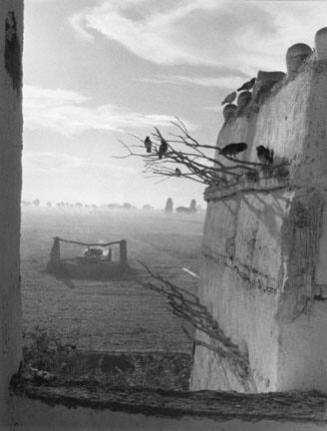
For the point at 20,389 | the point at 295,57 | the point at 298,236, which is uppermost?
the point at 295,57

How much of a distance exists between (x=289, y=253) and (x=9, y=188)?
2560 millimetres

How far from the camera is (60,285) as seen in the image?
27.5m

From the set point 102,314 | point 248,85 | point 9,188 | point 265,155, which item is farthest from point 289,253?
point 102,314

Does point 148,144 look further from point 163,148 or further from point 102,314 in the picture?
point 102,314

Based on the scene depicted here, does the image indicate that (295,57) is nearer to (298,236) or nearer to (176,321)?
(298,236)

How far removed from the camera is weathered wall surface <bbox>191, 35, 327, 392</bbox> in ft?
14.6

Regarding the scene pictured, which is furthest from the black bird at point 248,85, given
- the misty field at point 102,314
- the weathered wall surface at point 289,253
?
the misty field at point 102,314

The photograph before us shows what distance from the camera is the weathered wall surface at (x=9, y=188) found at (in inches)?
116

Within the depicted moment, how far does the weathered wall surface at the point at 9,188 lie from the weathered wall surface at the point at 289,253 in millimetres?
2396

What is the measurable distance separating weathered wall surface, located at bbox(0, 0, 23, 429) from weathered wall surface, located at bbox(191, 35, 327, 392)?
7.86 feet

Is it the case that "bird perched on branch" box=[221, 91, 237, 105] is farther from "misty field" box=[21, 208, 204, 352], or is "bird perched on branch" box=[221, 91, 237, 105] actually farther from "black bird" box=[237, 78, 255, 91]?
"misty field" box=[21, 208, 204, 352]

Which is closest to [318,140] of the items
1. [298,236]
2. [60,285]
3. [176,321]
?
[298,236]

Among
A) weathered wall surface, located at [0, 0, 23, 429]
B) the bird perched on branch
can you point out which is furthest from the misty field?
weathered wall surface, located at [0, 0, 23, 429]

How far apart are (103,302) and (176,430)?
20.1m
